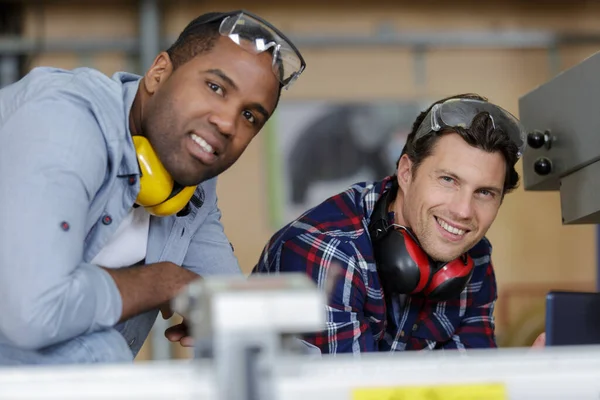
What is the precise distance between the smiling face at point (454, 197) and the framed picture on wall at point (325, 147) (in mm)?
3156

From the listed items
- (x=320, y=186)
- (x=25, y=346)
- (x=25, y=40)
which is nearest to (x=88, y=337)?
(x=25, y=346)

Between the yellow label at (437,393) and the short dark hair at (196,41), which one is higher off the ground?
the short dark hair at (196,41)

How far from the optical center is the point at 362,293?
6.01ft

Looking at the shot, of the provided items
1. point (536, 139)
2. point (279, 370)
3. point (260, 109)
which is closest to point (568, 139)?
point (536, 139)

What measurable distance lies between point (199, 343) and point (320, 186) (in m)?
4.45

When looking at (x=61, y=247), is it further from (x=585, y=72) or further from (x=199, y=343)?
(x=585, y=72)

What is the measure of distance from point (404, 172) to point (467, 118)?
214mm

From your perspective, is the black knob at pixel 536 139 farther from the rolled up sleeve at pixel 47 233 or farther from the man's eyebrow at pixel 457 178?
the rolled up sleeve at pixel 47 233

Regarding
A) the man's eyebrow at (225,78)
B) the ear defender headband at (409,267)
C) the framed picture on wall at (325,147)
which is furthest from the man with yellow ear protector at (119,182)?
the framed picture on wall at (325,147)

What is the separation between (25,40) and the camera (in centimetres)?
510

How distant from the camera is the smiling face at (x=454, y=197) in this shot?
1.90 metres

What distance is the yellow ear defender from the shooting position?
141 centimetres

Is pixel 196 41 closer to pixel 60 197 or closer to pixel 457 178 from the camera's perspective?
pixel 60 197

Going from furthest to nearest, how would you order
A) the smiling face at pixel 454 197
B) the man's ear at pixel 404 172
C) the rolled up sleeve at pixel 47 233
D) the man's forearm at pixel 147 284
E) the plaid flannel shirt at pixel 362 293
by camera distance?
the man's ear at pixel 404 172, the smiling face at pixel 454 197, the plaid flannel shirt at pixel 362 293, the man's forearm at pixel 147 284, the rolled up sleeve at pixel 47 233
